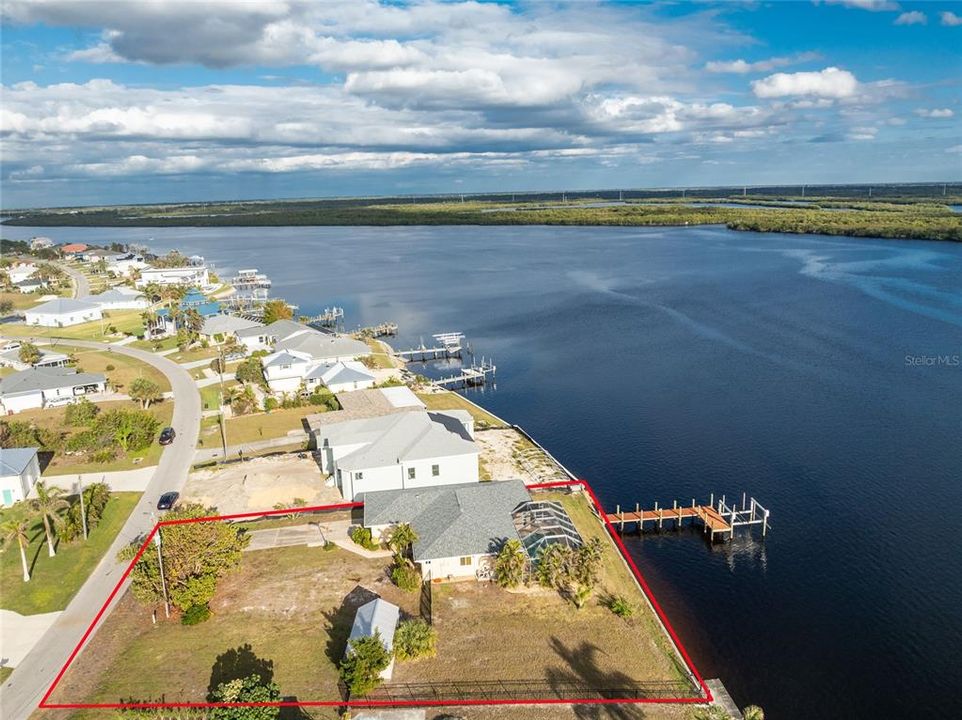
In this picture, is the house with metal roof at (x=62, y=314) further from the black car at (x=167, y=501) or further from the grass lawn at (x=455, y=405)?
the black car at (x=167, y=501)

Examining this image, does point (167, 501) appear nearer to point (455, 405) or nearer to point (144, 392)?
point (144, 392)

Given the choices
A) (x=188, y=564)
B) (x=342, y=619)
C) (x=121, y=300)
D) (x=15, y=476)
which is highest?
(x=121, y=300)

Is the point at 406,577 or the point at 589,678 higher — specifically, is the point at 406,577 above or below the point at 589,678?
above

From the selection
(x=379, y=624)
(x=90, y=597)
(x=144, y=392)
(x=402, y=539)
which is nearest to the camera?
(x=379, y=624)

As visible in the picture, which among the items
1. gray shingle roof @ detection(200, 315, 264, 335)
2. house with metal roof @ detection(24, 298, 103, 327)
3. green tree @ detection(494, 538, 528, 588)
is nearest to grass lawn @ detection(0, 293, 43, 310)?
house with metal roof @ detection(24, 298, 103, 327)

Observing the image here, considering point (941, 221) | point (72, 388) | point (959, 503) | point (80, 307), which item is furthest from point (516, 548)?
point (941, 221)

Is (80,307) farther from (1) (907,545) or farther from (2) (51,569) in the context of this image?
(1) (907,545)

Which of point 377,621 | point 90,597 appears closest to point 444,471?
point 377,621

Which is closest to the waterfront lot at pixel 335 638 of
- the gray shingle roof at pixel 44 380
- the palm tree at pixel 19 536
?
the palm tree at pixel 19 536
